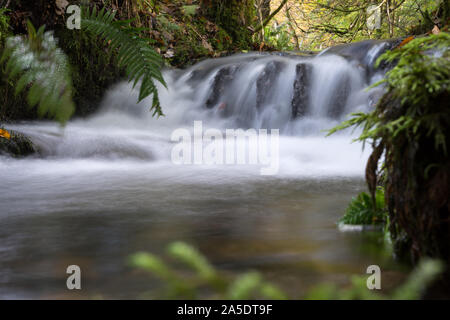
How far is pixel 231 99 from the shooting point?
6445 mm

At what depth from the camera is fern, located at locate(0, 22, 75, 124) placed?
4.85 ft

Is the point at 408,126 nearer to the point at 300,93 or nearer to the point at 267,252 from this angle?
the point at 267,252

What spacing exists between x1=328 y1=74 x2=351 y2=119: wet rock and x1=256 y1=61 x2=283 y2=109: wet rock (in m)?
0.92

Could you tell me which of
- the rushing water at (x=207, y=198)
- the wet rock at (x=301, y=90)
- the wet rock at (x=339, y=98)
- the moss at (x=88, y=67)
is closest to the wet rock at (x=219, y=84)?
the rushing water at (x=207, y=198)

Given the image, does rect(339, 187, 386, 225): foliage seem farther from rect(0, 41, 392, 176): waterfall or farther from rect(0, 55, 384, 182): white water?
rect(0, 41, 392, 176): waterfall

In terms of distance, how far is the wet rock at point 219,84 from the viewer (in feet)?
21.5

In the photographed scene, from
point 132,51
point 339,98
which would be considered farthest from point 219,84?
point 132,51

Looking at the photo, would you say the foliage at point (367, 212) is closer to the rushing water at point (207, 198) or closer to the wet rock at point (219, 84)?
the rushing water at point (207, 198)

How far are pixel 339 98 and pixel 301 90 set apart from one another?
21.3 inches

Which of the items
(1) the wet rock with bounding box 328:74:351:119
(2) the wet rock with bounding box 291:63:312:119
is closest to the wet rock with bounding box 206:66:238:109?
(2) the wet rock with bounding box 291:63:312:119

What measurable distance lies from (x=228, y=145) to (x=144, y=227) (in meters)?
2.92

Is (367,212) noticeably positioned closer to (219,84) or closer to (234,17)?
(219,84)

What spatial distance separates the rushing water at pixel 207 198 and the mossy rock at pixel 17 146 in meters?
0.11
